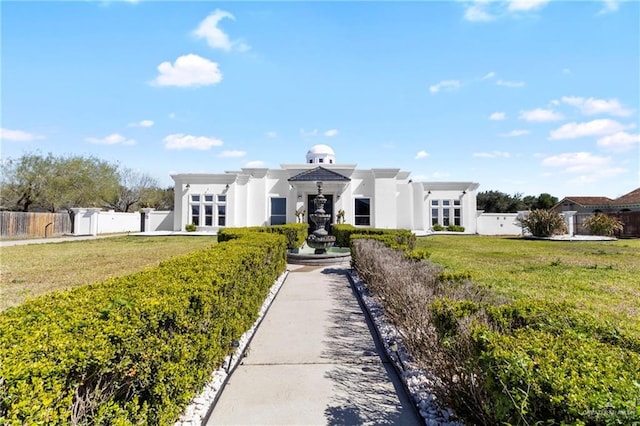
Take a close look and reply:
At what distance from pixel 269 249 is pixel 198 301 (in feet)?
12.9

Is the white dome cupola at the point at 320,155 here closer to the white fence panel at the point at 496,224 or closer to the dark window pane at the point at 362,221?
the dark window pane at the point at 362,221

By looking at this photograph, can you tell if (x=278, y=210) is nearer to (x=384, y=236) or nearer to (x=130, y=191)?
(x=384, y=236)

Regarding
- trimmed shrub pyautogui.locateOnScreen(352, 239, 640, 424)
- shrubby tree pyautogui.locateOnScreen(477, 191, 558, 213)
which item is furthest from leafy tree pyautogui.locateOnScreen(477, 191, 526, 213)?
trimmed shrub pyautogui.locateOnScreen(352, 239, 640, 424)

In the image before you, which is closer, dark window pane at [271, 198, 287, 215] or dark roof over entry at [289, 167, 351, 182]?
dark roof over entry at [289, 167, 351, 182]

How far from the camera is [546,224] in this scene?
2038 centimetres

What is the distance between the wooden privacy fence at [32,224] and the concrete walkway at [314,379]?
81.3 ft

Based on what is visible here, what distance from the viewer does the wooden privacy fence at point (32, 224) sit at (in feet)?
64.7

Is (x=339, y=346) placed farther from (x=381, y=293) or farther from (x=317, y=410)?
(x=381, y=293)

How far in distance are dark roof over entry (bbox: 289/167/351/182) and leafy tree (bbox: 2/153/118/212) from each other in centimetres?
2238

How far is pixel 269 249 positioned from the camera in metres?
6.62

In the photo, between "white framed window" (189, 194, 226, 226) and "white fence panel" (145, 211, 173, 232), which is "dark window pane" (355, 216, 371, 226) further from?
"white fence panel" (145, 211, 173, 232)

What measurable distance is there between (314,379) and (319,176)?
62.3ft

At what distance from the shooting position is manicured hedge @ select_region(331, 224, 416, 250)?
30.2 feet

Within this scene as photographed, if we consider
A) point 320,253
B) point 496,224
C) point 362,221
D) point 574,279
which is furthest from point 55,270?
point 496,224
